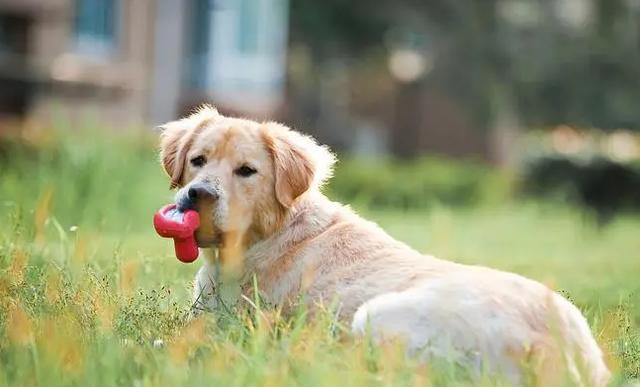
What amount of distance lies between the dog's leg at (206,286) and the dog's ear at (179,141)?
413 millimetres

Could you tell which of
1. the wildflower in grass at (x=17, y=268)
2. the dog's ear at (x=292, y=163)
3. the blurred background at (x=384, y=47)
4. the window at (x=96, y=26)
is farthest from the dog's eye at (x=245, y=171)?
the window at (x=96, y=26)

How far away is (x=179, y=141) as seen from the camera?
6109 mm

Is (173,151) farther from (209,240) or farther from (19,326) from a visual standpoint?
(19,326)

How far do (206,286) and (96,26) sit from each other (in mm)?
17864

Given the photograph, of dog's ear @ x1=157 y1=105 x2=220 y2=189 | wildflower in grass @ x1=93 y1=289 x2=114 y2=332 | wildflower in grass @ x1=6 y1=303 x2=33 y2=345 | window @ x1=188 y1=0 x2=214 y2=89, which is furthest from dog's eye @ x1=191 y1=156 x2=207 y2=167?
window @ x1=188 y1=0 x2=214 y2=89

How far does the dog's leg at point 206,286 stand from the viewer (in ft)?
19.0

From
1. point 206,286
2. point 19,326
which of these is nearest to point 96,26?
point 206,286

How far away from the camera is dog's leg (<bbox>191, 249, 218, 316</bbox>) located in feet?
19.0

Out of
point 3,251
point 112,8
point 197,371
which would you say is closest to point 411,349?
point 197,371

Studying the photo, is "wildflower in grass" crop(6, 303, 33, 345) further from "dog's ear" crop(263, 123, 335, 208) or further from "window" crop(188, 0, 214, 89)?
"window" crop(188, 0, 214, 89)

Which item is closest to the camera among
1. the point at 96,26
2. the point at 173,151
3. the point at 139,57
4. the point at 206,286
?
the point at 206,286

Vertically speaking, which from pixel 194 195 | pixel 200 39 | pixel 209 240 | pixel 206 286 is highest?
pixel 194 195

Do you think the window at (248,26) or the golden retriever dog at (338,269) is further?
the window at (248,26)

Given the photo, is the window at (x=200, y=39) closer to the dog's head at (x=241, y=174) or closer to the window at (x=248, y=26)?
the window at (x=248, y=26)
